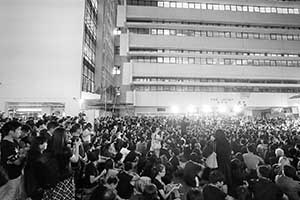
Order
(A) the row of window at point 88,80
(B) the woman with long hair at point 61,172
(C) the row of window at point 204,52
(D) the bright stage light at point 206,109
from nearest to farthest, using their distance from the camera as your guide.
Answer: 1. (B) the woman with long hair at point 61,172
2. (A) the row of window at point 88,80
3. (D) the bright stage light at point 206,109
4. (C) the row of window at point 204,52

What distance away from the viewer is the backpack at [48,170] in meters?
2.77

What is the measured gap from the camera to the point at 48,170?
2.79 m

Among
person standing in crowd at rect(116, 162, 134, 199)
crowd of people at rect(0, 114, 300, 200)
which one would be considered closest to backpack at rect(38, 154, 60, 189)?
crowd of people at rect(0, 114, 300, 200)

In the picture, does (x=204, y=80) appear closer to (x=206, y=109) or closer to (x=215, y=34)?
(x=206, y=109)

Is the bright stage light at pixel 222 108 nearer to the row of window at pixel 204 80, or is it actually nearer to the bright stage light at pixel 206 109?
the bright stage light at pixel 206 109

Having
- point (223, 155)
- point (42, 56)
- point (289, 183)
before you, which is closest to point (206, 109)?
point (42, 56)

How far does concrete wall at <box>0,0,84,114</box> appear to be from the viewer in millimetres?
17906

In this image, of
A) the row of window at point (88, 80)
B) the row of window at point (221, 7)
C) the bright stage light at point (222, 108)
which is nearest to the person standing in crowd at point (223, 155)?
the row of window at point (88, 80)

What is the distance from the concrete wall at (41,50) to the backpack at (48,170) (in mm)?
15436

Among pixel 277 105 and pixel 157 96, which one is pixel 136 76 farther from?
pixel 277 105

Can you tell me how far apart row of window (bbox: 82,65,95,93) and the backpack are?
19093mm

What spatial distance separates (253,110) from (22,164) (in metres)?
34.7

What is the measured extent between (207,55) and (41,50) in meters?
21.5

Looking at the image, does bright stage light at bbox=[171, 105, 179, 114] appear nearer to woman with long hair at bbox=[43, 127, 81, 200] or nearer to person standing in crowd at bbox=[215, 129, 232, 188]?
person standing in crowd at bbox=[215, 129, 232, 188]
